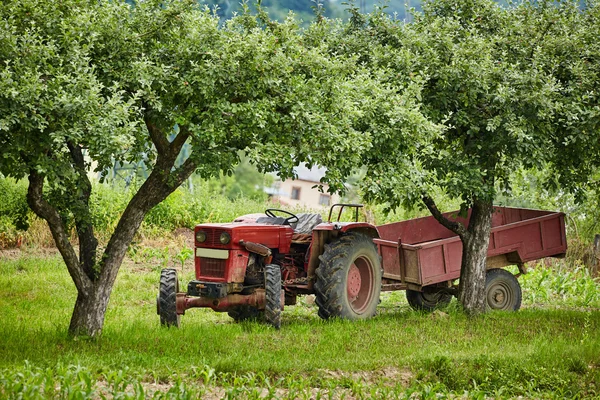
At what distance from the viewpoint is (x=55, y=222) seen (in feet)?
32.3

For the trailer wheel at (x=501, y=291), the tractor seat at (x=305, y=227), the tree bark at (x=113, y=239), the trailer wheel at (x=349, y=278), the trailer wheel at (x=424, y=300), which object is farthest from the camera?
the trailer wheel at (x=424, y=300)

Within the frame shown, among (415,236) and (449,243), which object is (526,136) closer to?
(449,243)

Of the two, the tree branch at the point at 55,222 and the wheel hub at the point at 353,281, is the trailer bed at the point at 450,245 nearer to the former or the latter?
the wheel hub at the point at 353,281

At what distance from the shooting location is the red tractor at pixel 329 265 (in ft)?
38.3

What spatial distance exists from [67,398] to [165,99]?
12.5ft

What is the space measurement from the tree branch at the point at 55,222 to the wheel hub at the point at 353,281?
426cm

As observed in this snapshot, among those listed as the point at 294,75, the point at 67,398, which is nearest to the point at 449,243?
the point at 294,75

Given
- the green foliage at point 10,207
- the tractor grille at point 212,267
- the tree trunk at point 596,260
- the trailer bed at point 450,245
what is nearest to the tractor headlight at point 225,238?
the tractor grille at point 212,267

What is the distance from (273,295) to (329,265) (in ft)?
3.98

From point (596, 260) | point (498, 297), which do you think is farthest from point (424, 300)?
point (596, 260)

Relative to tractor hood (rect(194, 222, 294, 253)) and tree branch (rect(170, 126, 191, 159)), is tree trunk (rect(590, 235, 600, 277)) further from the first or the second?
tree branch (rect(170, 126, 191, 159))

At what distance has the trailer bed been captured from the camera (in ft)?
44.8

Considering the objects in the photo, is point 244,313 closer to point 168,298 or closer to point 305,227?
point 305,227

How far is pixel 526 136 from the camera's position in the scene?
1178 centimetres
